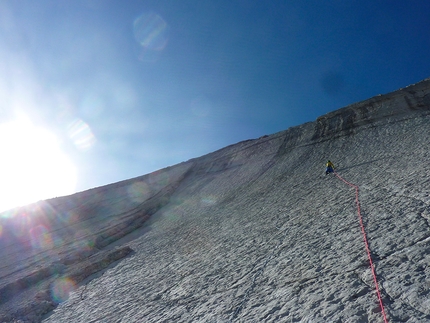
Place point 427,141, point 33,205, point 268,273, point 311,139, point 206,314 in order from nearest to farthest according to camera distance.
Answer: point 206,314 < point 268,273 < point 427,141 < point 311,139 < point 33,205

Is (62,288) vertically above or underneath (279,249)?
above

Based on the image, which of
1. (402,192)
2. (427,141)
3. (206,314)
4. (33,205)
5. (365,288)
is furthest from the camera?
(33,205)

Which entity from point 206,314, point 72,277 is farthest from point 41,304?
point 206,314

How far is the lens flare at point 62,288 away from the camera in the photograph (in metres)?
7.50

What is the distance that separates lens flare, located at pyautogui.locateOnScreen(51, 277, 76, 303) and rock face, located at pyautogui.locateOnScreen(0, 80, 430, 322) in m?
0.04

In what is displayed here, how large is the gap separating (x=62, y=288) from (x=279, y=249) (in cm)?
592

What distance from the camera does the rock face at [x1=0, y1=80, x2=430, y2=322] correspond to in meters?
3.40

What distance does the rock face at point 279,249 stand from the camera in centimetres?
340

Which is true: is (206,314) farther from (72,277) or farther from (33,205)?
(33,205)

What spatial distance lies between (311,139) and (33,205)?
23089 millimetres

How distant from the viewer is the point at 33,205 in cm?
2694

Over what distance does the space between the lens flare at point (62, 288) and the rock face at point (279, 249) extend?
0.12 ft

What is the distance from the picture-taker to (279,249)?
5.37 meters

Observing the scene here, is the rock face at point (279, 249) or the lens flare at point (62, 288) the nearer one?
the rock face at point (279, 249)
